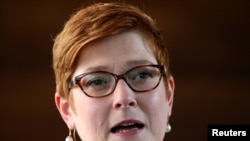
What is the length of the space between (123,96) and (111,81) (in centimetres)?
5

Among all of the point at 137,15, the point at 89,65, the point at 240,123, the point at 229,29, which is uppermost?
the point at 229,29

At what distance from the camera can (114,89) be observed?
982 mm

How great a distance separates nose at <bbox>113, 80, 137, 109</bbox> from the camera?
0.95m

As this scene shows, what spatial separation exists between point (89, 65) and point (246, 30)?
1.09 metres

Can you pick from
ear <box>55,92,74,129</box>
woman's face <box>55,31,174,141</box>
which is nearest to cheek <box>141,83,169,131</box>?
woman's face <box>55,31,174,141</box>

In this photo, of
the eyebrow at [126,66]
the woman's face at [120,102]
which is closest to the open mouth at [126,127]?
the woman's face at [120,102]

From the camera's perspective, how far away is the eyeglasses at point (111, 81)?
0.99m

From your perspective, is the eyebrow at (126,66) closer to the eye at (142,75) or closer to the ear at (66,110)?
the eye at (142,75)

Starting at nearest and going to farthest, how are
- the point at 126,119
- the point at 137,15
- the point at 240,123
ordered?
the point at 126,119 → the point at 137,15 → the point at 240,123

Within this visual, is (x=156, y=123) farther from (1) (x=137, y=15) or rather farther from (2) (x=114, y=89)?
(1) (x=137, y=15)

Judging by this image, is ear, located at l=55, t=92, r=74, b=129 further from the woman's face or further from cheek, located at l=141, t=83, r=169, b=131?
cheek, located at l=141, t=83, r=169, b=131

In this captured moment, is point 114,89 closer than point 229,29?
Yes

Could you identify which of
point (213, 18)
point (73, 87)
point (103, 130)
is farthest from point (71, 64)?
point (213, 18)

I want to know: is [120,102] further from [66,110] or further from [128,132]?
[66,110]
